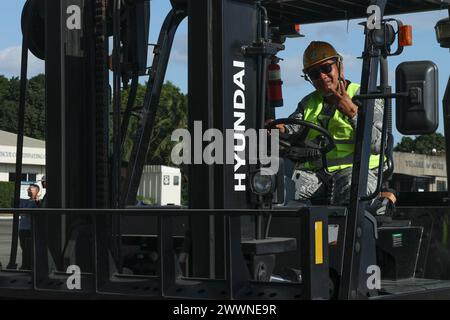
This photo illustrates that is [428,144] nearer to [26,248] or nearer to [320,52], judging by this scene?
[320,52]

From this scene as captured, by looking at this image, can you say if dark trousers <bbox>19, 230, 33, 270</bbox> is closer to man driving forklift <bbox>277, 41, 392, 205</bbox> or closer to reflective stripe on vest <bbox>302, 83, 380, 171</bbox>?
man driving forklift <bbox>277, 41, 392, 205</bbox>

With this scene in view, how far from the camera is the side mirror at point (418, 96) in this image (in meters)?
4.78

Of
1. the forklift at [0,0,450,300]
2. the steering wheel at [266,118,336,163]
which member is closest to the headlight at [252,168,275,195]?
the forklift at [0,0,450,300]

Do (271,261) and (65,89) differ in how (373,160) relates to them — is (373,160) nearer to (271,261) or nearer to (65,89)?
(271,261)

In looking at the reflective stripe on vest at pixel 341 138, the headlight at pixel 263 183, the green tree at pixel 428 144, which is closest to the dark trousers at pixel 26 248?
the headlight at pixel 263 183

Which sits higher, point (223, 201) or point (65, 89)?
point (65, 89)

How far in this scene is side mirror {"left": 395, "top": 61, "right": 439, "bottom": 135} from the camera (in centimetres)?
478

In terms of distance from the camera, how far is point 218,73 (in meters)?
5.19

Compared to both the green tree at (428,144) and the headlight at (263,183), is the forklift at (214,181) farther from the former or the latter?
the green tree at (428,144)

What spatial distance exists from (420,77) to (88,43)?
2227 millimetres

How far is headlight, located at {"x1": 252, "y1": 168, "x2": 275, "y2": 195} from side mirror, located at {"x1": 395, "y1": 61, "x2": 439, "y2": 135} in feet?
2.58
